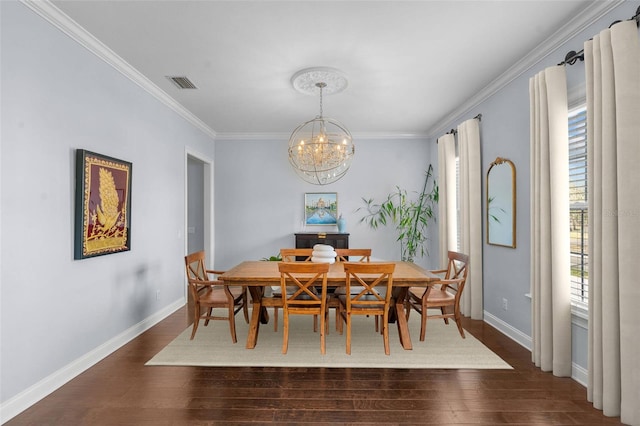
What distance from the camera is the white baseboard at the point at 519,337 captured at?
273cm

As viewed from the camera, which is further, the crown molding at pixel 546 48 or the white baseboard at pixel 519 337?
the white baseboard at pixel 519 337

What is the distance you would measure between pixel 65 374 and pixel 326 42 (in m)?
3.39

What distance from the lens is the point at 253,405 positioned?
2.44 metres

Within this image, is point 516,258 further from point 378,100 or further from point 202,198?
point 202,198

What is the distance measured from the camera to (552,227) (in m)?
2.88

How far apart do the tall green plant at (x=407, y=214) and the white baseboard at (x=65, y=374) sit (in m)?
4.00

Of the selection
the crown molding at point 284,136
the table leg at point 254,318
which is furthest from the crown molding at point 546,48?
the table leg at point 254,318

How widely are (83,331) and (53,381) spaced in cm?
44

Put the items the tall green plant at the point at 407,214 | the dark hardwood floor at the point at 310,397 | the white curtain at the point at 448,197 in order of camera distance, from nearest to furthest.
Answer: the dark hardwood floor at the point at 310,397 < the white curtain at the point at 448,197 < the tall green plant at the point at 407,214

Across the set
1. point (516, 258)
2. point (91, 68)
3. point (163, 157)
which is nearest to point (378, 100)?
point (516, 258)

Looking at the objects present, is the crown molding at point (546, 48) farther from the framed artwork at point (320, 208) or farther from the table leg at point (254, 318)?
the table leg at point (254, 318)

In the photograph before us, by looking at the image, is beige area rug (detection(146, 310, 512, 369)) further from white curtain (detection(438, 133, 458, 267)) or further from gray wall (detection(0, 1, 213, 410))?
white curtain (detection(438, 133, 458, 267))

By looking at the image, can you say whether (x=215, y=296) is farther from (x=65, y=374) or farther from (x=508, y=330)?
(x=508, y=330)

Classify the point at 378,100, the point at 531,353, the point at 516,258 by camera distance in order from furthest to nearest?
1. the point at 378,100
2. the point at 516,258
3. the point at 531,353
